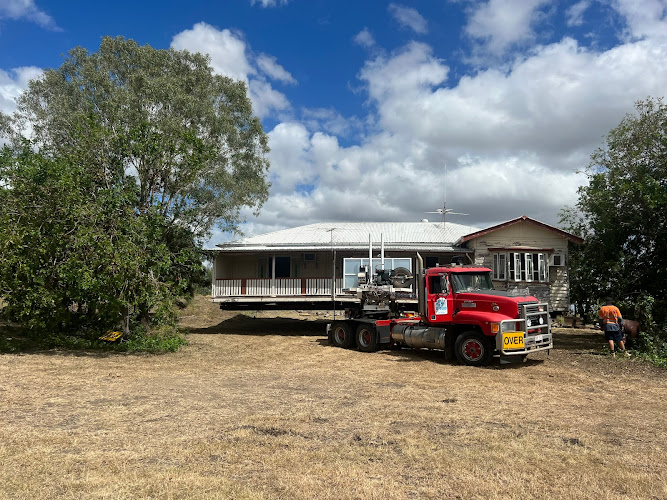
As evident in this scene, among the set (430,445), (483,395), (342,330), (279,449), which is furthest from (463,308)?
(279,449)

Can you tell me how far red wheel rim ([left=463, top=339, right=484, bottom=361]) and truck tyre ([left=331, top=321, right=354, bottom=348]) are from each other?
4562mm


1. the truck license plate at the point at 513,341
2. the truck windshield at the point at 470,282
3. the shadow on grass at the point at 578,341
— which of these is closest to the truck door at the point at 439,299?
the truck windshield at the point at 470,282

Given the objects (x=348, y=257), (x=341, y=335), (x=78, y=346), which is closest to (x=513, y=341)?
(x=341, y=335)

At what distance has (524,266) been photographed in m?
21.5

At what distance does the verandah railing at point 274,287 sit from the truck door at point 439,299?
8.03m

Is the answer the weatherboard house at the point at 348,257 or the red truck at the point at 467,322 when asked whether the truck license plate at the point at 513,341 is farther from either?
the weatherboard house at the point at 348,257

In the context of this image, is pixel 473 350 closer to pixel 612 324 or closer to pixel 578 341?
pixel 612 324

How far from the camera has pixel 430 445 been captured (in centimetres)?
574

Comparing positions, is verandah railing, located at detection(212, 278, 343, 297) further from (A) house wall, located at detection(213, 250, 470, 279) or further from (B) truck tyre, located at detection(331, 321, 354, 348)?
(B) truck tyre, located at detection(331, 321, 354, 348)

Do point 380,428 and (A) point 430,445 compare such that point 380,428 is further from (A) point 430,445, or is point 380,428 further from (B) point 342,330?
(B) point 342,330

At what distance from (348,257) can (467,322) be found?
10736 millimetres

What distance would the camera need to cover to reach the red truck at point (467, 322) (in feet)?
37.8

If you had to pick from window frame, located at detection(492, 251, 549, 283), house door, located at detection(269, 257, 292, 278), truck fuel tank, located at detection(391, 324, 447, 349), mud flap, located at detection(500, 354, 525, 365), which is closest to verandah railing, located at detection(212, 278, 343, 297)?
house door, located at detection(269, 257, 292, 278)

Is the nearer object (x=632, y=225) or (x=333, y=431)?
(x=333, y=431)
